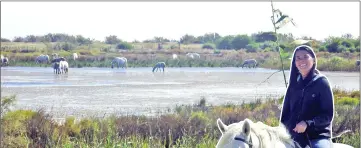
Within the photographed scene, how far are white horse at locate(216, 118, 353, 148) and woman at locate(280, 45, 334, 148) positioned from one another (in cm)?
19

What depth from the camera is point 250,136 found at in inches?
107

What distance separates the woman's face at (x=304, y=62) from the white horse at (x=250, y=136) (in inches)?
16.5

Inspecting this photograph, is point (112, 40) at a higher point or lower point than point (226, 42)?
higher

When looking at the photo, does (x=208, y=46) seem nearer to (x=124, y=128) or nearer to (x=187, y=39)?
(x=187, y=39)

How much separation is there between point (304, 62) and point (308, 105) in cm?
26

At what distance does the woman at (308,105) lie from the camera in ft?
10.4

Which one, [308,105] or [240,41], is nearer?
[308,105]

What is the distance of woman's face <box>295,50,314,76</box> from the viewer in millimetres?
3242

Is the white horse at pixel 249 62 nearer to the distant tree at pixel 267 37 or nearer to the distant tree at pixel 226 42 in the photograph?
the distant tree at pixel 226 42

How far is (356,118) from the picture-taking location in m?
9.11

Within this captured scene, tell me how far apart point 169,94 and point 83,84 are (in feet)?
14.7

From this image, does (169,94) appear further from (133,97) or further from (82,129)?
(82,129)

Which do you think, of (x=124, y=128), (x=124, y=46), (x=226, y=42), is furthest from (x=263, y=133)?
(x=226, y=42)

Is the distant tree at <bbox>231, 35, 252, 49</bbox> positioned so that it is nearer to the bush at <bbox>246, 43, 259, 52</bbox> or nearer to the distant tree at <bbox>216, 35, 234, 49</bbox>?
the distant tree at <bbox>216, 35, 234, 49</bbox>
